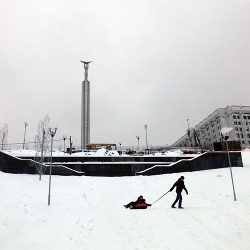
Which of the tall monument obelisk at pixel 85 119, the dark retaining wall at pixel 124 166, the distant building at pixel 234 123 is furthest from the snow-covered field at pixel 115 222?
the distant building at pixel 234 123

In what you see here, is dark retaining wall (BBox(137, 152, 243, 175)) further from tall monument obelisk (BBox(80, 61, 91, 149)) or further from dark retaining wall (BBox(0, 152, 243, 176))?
tall monument obelisk (BBox(80, 61, 91, 149))

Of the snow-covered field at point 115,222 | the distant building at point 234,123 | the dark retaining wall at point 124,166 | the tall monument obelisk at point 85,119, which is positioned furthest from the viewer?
the distant building at point 234,123

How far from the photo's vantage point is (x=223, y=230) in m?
6.56

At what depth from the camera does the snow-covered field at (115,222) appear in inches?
221

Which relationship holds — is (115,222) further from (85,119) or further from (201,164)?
(85,119)

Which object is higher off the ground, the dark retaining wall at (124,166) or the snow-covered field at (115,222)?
the dark retaining wall at (124,166)

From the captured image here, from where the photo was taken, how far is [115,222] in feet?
23.9

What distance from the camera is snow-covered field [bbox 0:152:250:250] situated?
5.60m

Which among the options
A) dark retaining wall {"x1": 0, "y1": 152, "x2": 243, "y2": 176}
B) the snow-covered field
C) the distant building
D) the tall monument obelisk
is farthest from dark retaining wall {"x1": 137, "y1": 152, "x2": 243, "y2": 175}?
the distant building

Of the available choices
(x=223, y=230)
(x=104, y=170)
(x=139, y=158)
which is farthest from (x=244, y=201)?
(x=139, y=158)

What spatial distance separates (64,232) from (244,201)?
29.0 feet

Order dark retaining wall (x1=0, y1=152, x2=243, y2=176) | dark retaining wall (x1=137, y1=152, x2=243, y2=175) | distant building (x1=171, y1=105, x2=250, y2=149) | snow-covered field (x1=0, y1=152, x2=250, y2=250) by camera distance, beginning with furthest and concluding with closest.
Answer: distant building (x1=171, y1=105, x2=250, y2=149), dark retaining wall (x1=137, y1=152, x2=243, y2=175), dark retaining wall (x1=0, y1=152, x2=243, y2=176), snow-covered field (x1=0, y1=152, x2=250, y2=250)

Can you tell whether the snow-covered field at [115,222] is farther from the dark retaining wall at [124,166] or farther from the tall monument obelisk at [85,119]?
the tall monument obelisk at [85,119]

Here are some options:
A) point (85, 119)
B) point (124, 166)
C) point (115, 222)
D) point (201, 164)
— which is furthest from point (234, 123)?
point (115, 222)
